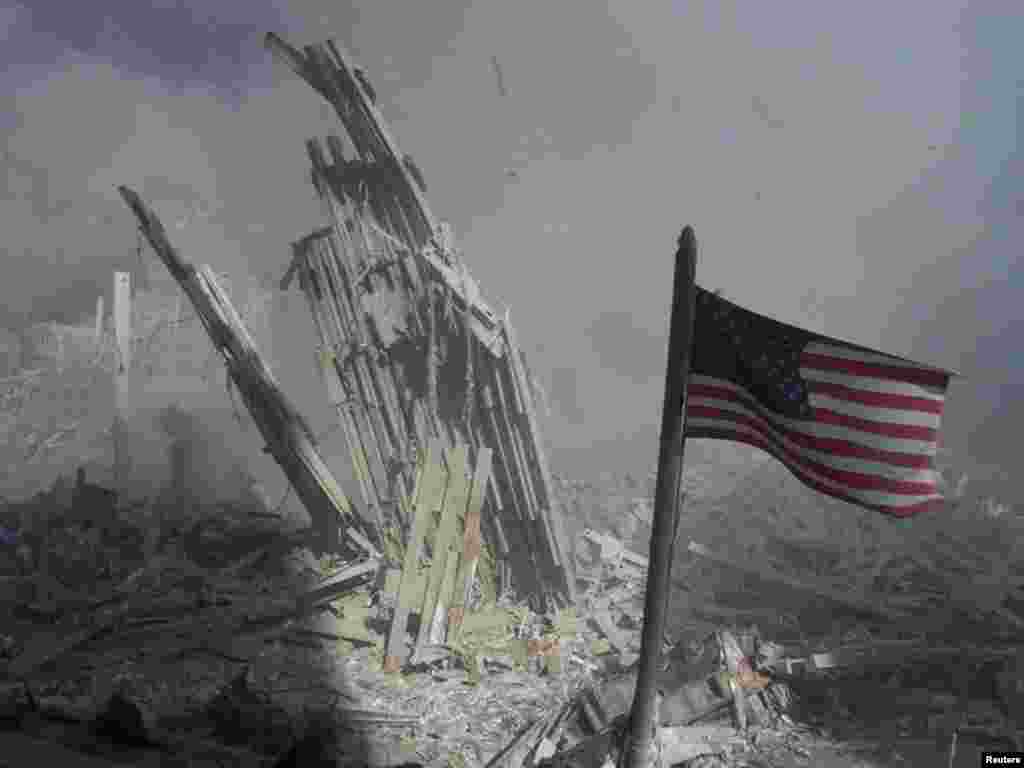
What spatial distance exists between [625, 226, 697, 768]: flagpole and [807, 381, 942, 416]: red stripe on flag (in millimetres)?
622

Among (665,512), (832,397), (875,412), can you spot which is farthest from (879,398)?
(665,512)

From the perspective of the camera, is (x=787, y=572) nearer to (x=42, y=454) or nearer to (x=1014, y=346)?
(x=1014, y=346)

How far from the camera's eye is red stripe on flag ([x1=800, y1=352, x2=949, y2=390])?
9.21 feet

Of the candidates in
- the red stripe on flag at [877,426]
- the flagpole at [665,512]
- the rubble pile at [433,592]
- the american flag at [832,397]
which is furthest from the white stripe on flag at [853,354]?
the rubble pile at [433,592]

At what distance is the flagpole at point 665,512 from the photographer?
2.62 meters

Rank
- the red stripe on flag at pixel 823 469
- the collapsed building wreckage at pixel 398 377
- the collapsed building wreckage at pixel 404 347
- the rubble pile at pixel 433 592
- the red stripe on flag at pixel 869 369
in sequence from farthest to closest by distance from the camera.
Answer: the collapsed building wreckage at pixel 404 347, the collapsed building wreckage at pixel 398 377, the rubble pile at pixel 433 592, the red stripe on flag at pixel 823 469, the red stripe on flag at pixel 869 369

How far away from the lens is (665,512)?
2629mm

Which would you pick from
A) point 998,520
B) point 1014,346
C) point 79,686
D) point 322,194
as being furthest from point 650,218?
point 79,686

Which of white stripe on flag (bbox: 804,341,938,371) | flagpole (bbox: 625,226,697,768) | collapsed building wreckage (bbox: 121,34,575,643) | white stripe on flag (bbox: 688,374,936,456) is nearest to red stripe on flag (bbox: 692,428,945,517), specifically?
white stripe on flag (bbox: 688,374,936,456)

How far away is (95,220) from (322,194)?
3179 centimetres

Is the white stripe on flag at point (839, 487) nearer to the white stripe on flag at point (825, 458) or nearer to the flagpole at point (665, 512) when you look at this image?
the white stripe on flag at point (825, 458)

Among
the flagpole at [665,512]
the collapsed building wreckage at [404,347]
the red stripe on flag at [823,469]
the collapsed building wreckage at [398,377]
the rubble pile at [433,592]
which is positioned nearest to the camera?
the flagpole at [665,512]

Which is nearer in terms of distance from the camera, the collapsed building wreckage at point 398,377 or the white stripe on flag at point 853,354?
the white stripe on flag at point 853,354

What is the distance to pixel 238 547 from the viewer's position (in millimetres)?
11266
